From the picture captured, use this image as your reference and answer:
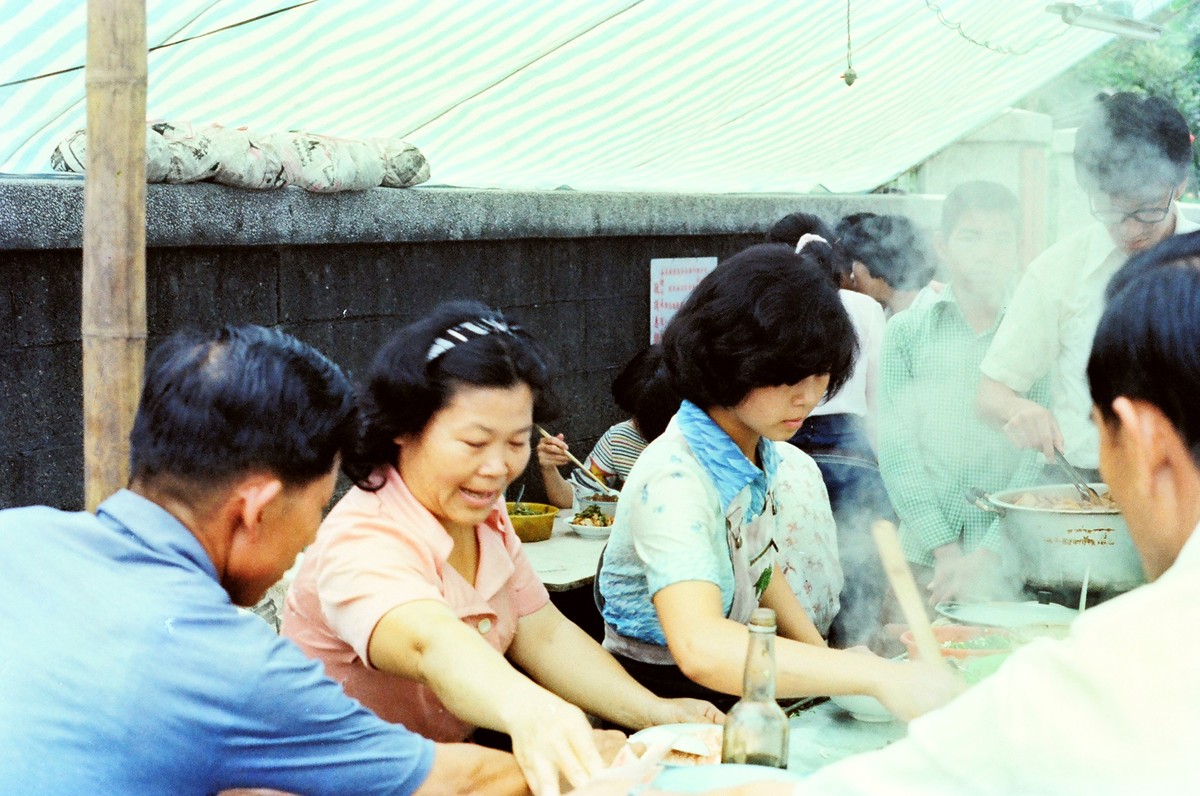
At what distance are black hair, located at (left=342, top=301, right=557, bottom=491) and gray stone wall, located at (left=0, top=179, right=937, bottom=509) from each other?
1.90 m

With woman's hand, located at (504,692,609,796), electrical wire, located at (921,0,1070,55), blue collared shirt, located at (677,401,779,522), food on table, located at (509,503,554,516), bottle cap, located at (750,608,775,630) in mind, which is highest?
electrical wire, located at (921,0,1070,55)

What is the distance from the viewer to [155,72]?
3.91 m

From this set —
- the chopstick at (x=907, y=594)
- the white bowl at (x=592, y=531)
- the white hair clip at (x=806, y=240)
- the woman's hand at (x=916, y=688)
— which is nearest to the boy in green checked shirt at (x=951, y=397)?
the white hair clip at (x=806, y=240)

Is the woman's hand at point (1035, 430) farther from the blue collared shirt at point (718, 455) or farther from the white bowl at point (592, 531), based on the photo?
the white bowl at point (592, 531)

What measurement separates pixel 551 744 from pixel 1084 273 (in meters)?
2.56

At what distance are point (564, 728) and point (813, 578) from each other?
1.75m

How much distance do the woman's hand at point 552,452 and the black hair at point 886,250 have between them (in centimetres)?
199

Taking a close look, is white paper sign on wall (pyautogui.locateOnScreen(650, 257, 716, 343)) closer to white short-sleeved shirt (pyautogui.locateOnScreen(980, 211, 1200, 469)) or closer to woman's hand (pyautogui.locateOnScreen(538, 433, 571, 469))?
woman's hand (pyautogui.locateOnScreen(538, 433, 571, 469))

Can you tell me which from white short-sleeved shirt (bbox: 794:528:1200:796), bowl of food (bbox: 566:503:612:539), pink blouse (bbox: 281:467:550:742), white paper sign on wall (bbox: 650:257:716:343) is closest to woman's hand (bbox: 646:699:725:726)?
pink blouse (bbox: 281:467:550:742)

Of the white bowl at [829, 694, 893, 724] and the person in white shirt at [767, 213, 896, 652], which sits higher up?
the person in white shirt at [767, 213, 896, 652]

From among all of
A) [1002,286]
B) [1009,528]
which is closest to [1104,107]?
[1002,286]

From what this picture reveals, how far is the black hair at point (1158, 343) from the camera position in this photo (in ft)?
4.04

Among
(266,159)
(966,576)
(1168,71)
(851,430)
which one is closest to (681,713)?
(966,576)

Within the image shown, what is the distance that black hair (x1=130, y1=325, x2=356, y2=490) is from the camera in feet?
5.36
